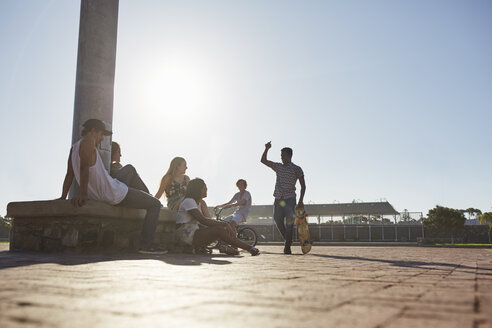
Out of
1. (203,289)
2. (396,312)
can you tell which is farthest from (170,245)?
(396,312)

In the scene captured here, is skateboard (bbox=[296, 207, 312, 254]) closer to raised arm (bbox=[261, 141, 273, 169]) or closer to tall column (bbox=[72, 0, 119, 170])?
raised arm (bbox=[261, 141, 273, 169])

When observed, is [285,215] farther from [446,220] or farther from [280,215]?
[446,220]

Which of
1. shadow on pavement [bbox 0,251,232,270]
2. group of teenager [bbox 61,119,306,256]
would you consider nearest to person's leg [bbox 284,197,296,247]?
group of teenager [bbox 61,119,306,256]

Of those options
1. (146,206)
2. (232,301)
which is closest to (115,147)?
(146,206)

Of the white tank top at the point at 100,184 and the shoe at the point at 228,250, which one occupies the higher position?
the white tank top at the point at 100,184

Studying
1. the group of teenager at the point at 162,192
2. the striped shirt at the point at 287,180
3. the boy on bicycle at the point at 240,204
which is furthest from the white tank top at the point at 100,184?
the boy on bicycle at the point at 240,204

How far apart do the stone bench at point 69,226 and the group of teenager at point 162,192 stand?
7.2 inches

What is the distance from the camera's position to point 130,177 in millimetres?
5371

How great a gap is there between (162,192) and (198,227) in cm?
106

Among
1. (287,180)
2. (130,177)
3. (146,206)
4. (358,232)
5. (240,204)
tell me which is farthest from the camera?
(358,232)

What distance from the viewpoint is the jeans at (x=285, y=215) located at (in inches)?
276

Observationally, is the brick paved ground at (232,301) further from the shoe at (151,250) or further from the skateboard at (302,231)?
the skateboard at (302,231)

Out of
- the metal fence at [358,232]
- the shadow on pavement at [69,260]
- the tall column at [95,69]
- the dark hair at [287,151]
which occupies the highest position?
the tall column at [95,69]

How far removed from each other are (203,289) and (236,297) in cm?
27
